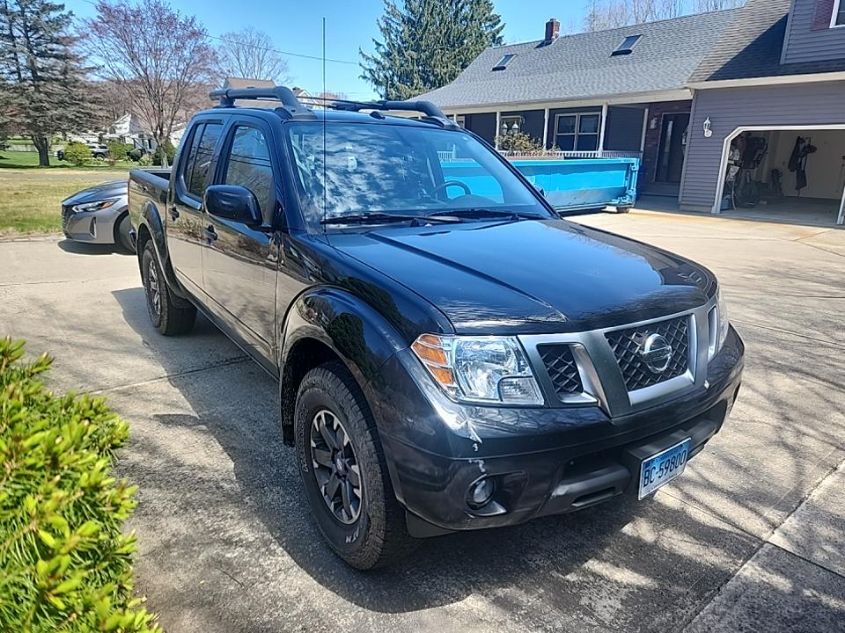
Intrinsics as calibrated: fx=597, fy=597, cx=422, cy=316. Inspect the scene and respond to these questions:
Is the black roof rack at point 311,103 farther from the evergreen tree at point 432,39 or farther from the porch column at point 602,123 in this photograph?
the evergreen tree at point 432,39

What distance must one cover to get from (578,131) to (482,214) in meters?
19.2

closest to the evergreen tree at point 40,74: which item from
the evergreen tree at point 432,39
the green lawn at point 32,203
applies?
the green lawn at point 32,203

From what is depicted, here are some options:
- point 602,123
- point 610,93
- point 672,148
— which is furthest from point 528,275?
point 672,148

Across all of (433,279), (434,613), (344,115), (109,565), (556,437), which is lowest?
(434,613)

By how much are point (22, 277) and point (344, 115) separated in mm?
5809

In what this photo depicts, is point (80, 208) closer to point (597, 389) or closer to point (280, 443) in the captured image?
Result: point (280, 443)

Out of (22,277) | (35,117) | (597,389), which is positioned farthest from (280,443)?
(35,117)

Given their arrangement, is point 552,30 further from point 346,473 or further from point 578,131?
point 346,473

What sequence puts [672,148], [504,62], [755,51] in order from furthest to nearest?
[504,62], [672,148], [755,51]

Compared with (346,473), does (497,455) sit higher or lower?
higher

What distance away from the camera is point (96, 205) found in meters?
8.48

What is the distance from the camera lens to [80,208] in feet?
27.7

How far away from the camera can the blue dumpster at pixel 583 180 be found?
494 inches

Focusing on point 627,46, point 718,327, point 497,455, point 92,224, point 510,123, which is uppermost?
point 627,46
